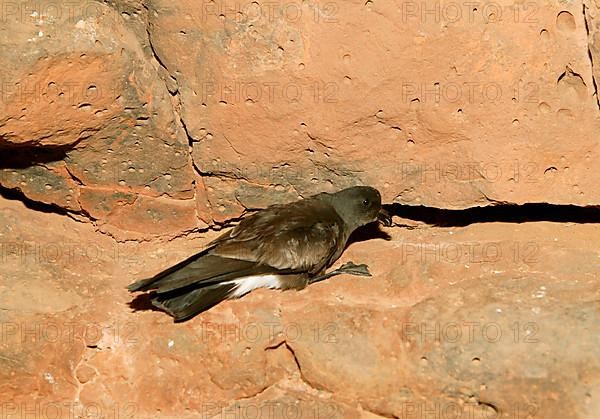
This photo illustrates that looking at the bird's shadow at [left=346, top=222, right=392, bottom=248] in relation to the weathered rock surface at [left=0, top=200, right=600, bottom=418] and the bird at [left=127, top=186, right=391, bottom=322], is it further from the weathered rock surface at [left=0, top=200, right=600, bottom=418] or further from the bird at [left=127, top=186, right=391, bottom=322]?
the weathered rock surface at [left=0, top=200, right=600, bottom=418]

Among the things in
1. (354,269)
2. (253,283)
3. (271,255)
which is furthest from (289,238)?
(354,269)

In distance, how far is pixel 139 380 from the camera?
17.2ft

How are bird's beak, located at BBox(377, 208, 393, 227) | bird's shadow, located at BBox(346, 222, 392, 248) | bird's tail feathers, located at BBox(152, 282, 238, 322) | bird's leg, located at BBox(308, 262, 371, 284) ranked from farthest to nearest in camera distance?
bird's shadow, located at BBox(346, 222, 392, 248) < bird's beak, located at BBox(377, 208, 393, 227) < bird's leg, located at BBox(308, 262, 371, 284) < bird's tail feathers, located at BBox(152, 282, 238, 322)

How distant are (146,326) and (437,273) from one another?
5.60 feet

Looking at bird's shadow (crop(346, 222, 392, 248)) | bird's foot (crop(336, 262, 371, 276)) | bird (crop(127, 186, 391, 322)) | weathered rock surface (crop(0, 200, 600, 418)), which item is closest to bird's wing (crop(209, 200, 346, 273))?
bird (crop(127, 186, 391, 322))

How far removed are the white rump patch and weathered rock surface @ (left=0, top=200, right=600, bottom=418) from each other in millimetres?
53

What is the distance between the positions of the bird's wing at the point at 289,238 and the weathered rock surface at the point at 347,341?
0.67 ft

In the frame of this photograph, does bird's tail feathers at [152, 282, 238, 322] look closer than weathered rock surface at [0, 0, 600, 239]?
No

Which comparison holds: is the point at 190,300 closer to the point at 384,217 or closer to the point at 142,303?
the point at 142,303

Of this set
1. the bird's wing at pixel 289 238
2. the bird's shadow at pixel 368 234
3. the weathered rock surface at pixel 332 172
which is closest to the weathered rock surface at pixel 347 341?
the weathered rock surface at pixel 332 172

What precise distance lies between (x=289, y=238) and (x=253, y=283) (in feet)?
1.11

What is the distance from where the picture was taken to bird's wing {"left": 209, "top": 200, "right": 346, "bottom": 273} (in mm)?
5535

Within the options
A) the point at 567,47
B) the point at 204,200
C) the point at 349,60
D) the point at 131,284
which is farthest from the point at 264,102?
the point at 567,47

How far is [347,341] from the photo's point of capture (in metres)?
5.19
